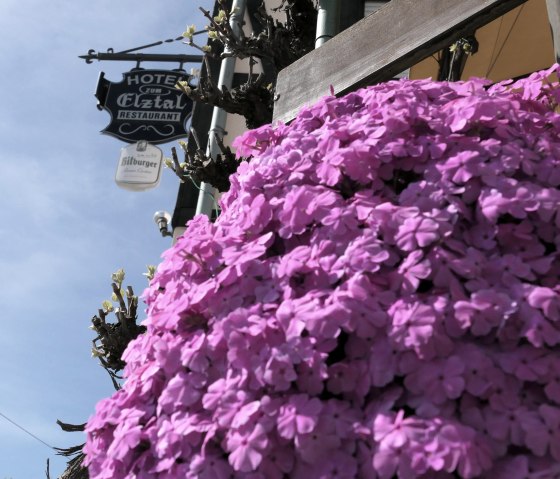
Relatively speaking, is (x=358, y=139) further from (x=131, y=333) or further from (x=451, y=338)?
(x=131, y=333)

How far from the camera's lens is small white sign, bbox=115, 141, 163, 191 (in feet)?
32.8

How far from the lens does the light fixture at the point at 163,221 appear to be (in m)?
9.76

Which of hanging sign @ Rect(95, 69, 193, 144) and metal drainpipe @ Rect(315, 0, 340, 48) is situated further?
hanging sign @ Rect(95, 69, 193, 144)

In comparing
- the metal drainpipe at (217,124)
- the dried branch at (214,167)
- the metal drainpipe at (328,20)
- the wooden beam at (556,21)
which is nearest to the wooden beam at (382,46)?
the wooden beam at (556,21)

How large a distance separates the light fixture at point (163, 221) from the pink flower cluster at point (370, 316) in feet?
25.8

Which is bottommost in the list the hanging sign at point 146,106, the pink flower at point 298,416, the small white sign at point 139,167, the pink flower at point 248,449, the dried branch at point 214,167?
the pink flower at point 248,449

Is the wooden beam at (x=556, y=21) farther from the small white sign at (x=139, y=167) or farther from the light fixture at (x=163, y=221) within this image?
the small white sign at (x=139, y=167)

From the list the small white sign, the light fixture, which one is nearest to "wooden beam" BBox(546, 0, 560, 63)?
the light fixture

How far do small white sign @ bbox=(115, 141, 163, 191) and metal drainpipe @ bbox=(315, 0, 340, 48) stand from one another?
6682mm

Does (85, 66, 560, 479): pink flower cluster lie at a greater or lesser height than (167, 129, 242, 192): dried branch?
lesser

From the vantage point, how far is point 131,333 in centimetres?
563

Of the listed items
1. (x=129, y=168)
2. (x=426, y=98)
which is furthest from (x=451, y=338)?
(x=129, y=168)

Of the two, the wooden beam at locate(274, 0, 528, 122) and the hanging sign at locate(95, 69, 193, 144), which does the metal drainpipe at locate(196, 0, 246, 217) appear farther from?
the wooden beam at locate(274, 0, 528, 122)

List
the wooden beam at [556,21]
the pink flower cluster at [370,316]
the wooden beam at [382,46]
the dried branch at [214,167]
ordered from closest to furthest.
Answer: the pink flower cluster at [370,316]
the wooden beam at [556,21]
the wooden beam at [382,46]
the dried branch at [214,167]
